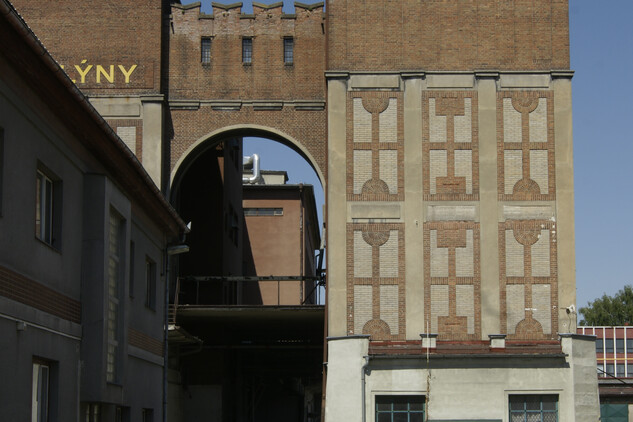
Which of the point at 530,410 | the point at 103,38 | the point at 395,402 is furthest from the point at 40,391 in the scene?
the point at 103,38

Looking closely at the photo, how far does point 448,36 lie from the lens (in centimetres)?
3484

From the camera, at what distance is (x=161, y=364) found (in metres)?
27.4

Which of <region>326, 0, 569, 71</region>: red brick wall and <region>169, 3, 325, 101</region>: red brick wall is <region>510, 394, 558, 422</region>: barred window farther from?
<region>169, 3, 325, 101</region>: red brick wall

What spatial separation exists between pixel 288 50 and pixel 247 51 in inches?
56.8

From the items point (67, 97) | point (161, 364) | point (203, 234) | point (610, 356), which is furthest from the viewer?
point (610, 356)

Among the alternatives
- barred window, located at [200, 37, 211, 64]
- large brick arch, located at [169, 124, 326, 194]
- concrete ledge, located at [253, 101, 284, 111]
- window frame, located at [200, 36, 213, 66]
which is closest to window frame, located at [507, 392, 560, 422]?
large brick arch, located at [169, 124, 326, 194]

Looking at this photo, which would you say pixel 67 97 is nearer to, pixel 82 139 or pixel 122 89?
pixel 82 139

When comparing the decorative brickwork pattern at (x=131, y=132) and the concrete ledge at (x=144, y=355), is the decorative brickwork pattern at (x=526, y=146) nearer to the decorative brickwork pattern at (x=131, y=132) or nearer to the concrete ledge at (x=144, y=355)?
Result: the decorative brickwork pattern at (x=131, y=132)

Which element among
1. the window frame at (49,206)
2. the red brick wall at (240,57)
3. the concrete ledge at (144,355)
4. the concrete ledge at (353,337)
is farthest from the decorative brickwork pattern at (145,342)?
the red brick wall at (240,57)

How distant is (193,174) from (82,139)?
28758 millimetres

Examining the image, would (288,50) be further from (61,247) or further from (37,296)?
(37,296)

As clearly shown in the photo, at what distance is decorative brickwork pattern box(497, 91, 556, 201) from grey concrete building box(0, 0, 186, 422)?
574 inches

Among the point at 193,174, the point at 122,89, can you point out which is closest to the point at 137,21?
the point at 122,89

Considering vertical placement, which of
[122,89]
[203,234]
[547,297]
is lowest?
[547,297]
